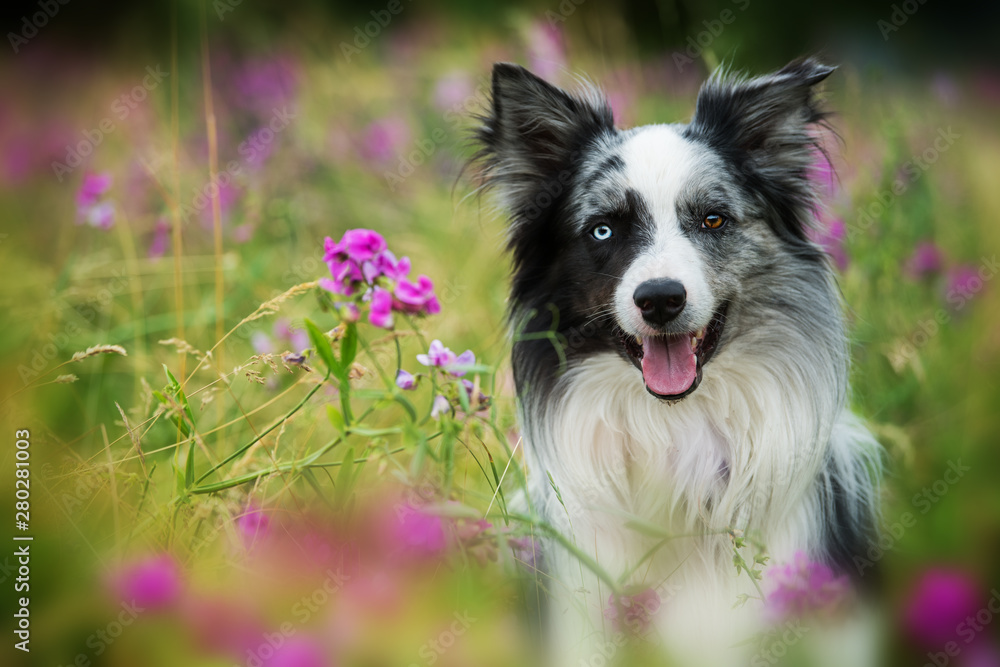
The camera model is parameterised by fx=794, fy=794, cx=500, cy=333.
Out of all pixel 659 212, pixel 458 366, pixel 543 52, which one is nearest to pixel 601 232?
pixel 659 212

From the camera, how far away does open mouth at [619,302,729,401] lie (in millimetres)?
2904

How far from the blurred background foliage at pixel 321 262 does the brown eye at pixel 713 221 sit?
36.7 inches

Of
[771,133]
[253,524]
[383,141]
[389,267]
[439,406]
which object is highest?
[383,141]

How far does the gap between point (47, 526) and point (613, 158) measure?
7.60 feet

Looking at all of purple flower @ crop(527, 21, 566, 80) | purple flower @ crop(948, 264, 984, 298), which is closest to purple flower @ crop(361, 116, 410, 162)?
purple flower @ crop(527, 21, 566, 80)

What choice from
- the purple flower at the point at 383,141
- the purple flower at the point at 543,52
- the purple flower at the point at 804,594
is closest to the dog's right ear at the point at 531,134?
the purple flower at the point at 804,594

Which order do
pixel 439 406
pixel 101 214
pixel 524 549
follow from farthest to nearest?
pixel 101 214 < pixel 524 549 < pixel 439 406

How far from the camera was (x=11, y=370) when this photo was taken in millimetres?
3797

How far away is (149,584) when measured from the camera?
1.55 m

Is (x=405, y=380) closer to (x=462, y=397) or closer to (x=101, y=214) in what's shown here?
(x=462, y=397)

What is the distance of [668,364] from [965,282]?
285cm

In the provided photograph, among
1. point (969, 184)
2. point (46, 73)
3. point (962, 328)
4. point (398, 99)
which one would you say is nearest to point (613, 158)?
point (962, 328)

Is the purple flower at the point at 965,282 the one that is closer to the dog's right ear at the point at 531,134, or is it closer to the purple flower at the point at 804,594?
the dog's right ear at the point at 531,134

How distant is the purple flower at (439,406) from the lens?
241cm
